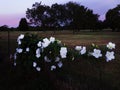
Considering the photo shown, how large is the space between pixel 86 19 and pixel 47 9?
10.8 meters

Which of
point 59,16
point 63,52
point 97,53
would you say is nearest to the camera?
point 63,52

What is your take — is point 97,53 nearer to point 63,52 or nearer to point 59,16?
point 63,52

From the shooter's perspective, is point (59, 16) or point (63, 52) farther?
point (59, 16)

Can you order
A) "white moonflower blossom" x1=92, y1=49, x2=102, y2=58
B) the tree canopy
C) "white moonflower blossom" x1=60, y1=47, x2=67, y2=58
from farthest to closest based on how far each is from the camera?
1. the tree canopy
2. "white moonflower blossom" x1=92, y1=49, x2=102, y2=58
3. "white moonflower blossom" x1=60, y1=47, x2=67, y2=58

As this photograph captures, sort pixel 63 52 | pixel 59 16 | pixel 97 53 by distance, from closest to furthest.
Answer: pixel 63 52, pixel 97 53, pixel 59 16

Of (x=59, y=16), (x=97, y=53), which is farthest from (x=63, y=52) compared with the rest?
(x=59, y=16)

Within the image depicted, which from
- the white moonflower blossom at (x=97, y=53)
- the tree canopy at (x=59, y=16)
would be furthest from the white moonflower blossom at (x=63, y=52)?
the tree canopy at (x=59, y=16)

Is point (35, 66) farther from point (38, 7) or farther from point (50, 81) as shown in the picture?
point (38, 7)

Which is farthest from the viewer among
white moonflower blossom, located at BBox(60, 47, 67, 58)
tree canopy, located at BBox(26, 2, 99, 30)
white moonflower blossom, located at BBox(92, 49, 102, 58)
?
tree canopy, located at BBox(26, 2, 99, 30)

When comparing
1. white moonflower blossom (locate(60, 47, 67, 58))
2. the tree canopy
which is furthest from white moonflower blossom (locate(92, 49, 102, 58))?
the tree canopy

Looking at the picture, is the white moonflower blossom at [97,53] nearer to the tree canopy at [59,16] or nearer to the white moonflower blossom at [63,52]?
the white moonflower blossom at [63,52]

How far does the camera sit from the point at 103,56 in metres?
5.54

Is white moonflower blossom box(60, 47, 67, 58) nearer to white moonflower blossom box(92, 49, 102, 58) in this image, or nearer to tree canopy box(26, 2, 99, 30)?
white moonflower blossom box(92, 49, 102, 58)

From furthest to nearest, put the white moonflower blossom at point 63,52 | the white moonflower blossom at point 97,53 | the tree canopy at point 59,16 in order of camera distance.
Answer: the tree canopy at point 59,16 < the white moonflower blossom at point 97,53 < the white moonflower blossom at point 63,52
